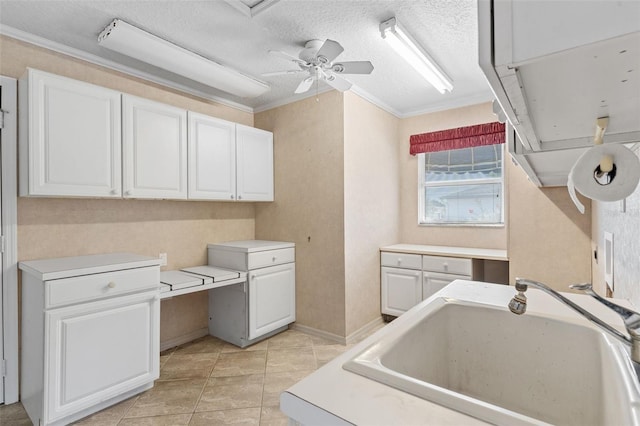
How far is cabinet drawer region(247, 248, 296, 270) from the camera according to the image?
299cm

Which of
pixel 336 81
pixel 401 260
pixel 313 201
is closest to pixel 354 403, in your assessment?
pixel 336 81

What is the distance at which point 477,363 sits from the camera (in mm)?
1240

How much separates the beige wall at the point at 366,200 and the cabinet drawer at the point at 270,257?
2.09ft

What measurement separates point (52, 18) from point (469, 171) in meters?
3.89

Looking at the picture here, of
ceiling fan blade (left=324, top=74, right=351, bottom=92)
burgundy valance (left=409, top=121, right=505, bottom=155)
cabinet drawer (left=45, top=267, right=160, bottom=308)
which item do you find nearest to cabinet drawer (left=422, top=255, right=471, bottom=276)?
burgundy valance (left=409, top=121, right=505, bottom=155)

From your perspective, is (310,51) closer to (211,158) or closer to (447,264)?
(211,158)

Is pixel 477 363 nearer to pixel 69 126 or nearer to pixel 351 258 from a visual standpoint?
pixel 351 258

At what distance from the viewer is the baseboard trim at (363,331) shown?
3116mm

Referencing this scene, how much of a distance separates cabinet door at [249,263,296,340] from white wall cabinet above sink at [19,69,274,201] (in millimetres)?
811

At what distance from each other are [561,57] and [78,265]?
2.53 metres

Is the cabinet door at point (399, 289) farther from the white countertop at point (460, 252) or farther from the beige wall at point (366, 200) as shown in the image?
the white countertop at point (460, 252)

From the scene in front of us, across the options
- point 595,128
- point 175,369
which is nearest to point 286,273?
point 175,369

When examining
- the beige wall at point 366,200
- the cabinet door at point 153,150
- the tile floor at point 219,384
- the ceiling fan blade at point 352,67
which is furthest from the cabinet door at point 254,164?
the tile floor at point 219,384

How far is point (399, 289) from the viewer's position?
3.46 meters
